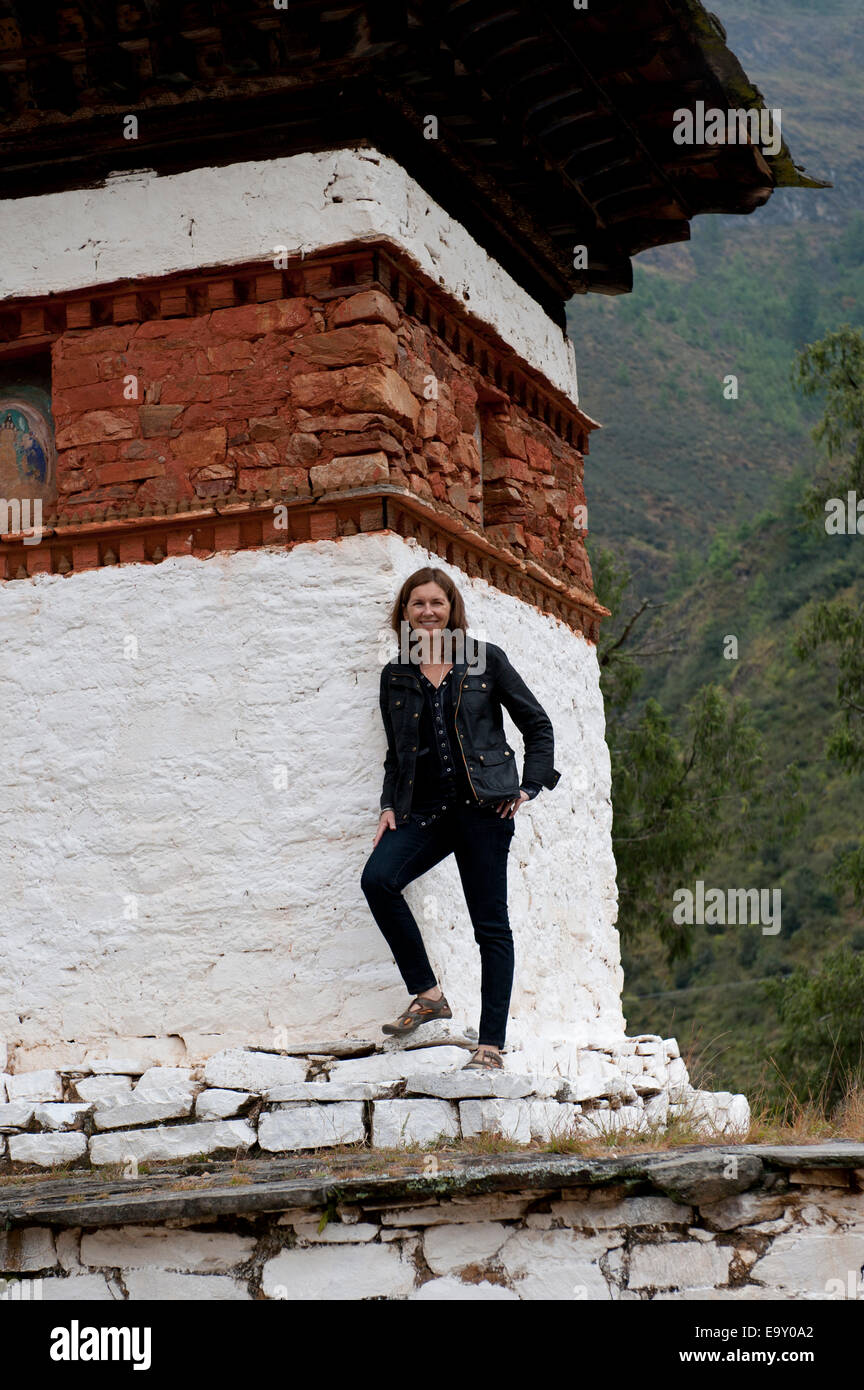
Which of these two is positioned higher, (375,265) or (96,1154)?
(375,265)

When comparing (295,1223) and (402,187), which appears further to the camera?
(402,187)

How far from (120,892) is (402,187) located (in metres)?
3.66

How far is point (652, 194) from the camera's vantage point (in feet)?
32.2

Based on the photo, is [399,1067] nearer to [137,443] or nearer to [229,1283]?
[229,1283]

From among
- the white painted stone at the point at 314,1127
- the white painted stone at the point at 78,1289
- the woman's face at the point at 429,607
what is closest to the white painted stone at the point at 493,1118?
the white painted stone at the point at 314,1127

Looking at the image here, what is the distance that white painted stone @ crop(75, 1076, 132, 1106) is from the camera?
23.2 ft

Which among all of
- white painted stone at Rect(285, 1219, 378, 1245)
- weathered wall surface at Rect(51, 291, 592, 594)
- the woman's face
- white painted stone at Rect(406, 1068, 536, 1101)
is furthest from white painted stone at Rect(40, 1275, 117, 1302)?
weathered wall surface at Rect(51, 291, 592, 594)

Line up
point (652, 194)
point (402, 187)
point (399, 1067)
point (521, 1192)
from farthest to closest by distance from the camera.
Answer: point (652, 194)
point (402, 187)
point (399, 1067)
point (521, 1192)

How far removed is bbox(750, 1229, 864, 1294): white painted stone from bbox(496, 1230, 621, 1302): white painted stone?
54cm

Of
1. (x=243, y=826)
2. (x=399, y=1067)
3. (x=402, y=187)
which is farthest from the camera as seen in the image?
(x=402, y=187)

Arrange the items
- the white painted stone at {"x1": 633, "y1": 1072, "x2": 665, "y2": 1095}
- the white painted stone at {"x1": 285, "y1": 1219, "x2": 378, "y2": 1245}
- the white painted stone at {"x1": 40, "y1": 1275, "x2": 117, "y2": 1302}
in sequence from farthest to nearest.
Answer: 1. the white painted stone at {"x1": 633, "y1": 1072, "x2": 665, "y2": 1095}
2. the white painted stone at {"x1": 40, "y1": 1275, "x2": 117, "y2": 1302}
3. the white painted stone at {"x1": 285, "y1": 1219, "x2": 378, "y2": 1245}

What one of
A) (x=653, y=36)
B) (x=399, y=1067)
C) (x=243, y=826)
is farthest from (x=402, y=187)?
(x=399, y=1067)

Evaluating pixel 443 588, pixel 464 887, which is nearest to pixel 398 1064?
pixel 464 887

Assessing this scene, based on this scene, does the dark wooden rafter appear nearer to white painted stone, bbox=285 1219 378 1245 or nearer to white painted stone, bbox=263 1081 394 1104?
white painted stone, bbox=263 1081 394 1104
